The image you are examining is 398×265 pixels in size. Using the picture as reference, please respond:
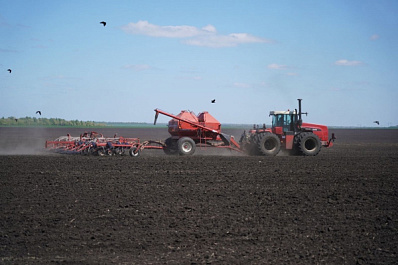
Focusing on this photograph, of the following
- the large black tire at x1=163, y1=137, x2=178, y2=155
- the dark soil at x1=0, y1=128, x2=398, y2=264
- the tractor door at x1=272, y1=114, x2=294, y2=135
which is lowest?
the dark soil at x1=0, y1=128, x2=398, y2=264

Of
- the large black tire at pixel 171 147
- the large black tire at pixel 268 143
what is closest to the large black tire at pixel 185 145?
the large black tire at pixel 171 147

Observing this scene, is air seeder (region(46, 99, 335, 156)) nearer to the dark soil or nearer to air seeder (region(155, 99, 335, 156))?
air seeder (region(155, 99, 335, 156))

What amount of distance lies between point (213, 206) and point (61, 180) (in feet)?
18.2

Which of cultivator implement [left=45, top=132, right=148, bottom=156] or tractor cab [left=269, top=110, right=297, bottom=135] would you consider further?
tractor cab [left=269, top=110, right=297, bottom=135]

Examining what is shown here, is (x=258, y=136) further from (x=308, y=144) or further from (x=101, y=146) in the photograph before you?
(x=101, y=146)

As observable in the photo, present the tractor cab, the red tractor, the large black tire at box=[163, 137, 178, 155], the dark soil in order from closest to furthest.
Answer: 1. the dark soil
2. the red tractor
3. the tractor cab
4. the large black tire at box=[163, 137, 178, 155]

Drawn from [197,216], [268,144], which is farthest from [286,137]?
[197,216]

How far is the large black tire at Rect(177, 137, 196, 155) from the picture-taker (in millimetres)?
22188

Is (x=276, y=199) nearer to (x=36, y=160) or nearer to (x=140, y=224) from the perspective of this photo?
(x=140, y=224)

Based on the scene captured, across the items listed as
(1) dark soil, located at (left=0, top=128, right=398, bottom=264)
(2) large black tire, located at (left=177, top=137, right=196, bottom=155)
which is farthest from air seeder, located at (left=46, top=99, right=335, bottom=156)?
(1) dark soil, located at (left=0, top=128, right=398, bottom=264)

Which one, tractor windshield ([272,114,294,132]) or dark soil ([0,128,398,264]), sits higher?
tractor windshield ([272,114,294,132])

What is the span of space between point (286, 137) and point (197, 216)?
531 inches

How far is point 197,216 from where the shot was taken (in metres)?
9.66

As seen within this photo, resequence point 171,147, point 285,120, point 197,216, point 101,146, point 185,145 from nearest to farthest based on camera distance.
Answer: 1. point 197,216
2. point 101,146
3. point 185,145
4. point 285,120
5. point 171,147
